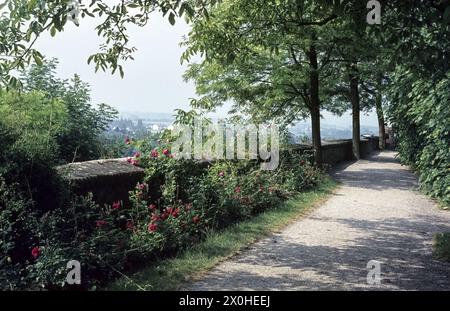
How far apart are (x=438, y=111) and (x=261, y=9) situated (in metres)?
4.62

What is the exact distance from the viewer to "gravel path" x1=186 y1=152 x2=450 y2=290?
5016mm

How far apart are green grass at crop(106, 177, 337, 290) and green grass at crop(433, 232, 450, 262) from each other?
2.55m

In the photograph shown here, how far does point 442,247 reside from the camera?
21.2 ft

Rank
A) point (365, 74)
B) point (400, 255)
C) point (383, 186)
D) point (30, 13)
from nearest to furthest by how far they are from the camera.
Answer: point (30, 13) → point (400, 255) → point (383, 186) → point (365, 74)

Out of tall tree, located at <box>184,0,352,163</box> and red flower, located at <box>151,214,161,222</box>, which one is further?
tall tree, located at <box>184,0,352,163</box>

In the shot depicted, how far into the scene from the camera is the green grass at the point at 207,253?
480 cm

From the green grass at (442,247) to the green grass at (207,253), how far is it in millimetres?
2550

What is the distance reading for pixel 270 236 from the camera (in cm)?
736

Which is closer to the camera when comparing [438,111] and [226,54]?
[226,54]

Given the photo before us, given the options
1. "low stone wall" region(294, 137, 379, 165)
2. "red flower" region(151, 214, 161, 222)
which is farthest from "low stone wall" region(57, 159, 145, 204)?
"low stone wall" region(294, 137, 379, 165)

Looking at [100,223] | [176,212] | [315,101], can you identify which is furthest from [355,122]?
[100,223]

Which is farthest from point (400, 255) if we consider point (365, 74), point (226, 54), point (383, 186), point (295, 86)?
point (365, 74)

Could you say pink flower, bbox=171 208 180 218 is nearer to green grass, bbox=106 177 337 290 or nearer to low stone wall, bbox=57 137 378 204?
green grass, bbox=106 177 337 290

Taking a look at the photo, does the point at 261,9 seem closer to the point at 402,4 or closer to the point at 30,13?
the point at 402,4
